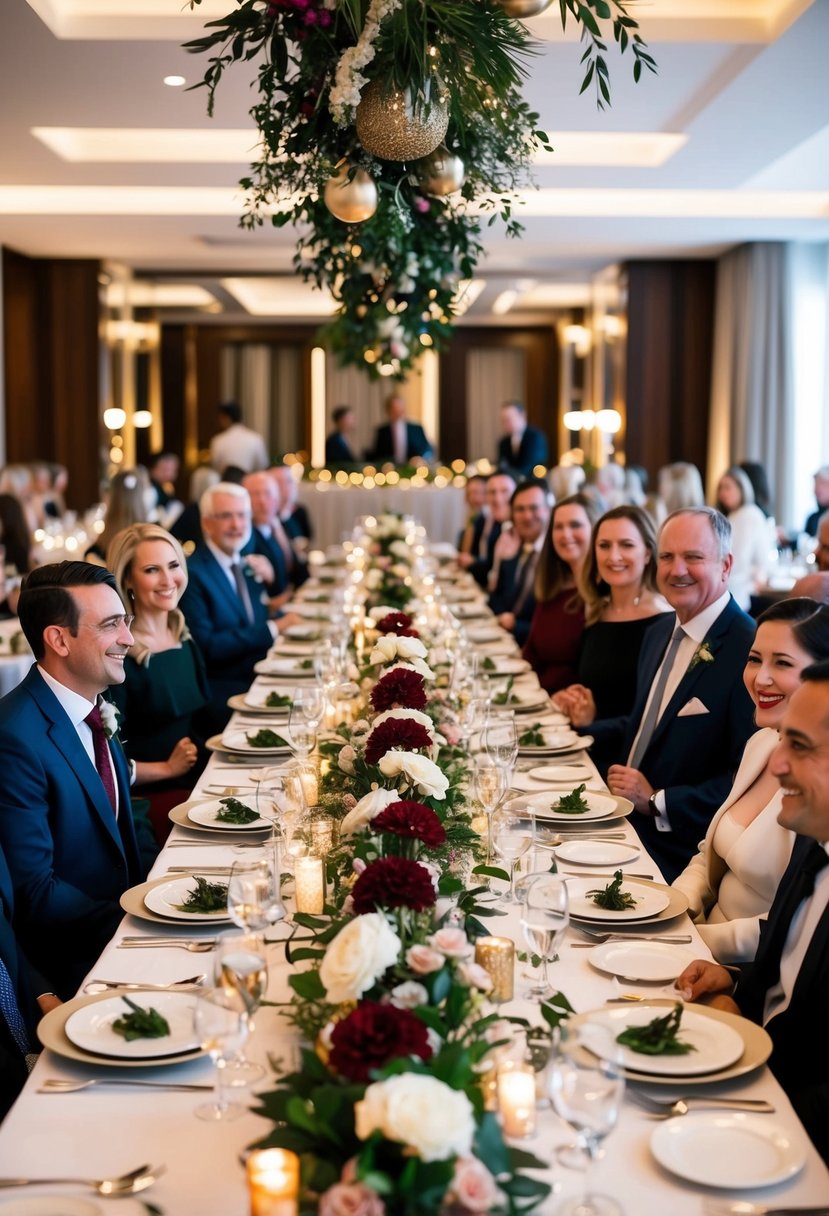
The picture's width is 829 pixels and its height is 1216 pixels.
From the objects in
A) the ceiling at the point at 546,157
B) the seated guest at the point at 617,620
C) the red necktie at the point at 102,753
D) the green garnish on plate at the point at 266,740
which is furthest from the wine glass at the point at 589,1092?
the ceiling at the point at 546,157

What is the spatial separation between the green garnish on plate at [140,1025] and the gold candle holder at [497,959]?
1.43ft

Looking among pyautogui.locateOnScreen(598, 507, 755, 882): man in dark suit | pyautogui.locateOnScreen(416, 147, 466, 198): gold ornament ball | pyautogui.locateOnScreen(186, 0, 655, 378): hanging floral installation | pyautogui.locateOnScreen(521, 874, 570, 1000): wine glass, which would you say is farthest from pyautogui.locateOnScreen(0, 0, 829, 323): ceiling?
pyautogui.locateOnScreen(521, 874, 570, 1000): wine glass

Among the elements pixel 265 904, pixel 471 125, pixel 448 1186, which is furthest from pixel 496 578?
pixel 448 1186

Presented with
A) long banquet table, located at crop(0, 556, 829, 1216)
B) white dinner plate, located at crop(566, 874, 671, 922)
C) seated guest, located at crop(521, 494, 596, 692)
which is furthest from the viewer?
seated guest, located at crop(521, 494, 596, 692)

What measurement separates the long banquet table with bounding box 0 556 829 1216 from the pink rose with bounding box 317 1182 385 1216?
0.27 meters

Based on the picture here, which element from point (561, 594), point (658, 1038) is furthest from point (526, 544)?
point (658, 1038)

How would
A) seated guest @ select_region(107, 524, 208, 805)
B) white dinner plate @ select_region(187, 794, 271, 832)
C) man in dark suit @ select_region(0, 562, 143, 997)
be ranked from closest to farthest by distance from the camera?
man in dark suit @ select_region(0, 562, 143, 997)
white dinner plate @ select_region(187, 794, 271, 832)
seated guest @ select_region(107, 524, 208, 805)

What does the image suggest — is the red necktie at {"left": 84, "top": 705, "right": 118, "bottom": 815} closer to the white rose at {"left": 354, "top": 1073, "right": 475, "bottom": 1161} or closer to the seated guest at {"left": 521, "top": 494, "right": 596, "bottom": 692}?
the white rose at {"left": 354, "top": 1073, "right": 475, "bottom": 1161}

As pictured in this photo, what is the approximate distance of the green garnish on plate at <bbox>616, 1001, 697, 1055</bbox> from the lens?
1687 mm

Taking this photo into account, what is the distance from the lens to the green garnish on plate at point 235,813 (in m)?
2.76

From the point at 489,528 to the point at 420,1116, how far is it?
7785mm

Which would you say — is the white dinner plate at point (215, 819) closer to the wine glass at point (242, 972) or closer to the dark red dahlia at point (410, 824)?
the dark red dahlia at point (410, 824)

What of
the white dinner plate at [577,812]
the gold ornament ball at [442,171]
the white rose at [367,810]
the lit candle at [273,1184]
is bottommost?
the white dinner plate at [577,812]

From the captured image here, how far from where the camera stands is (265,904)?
1841 mm
